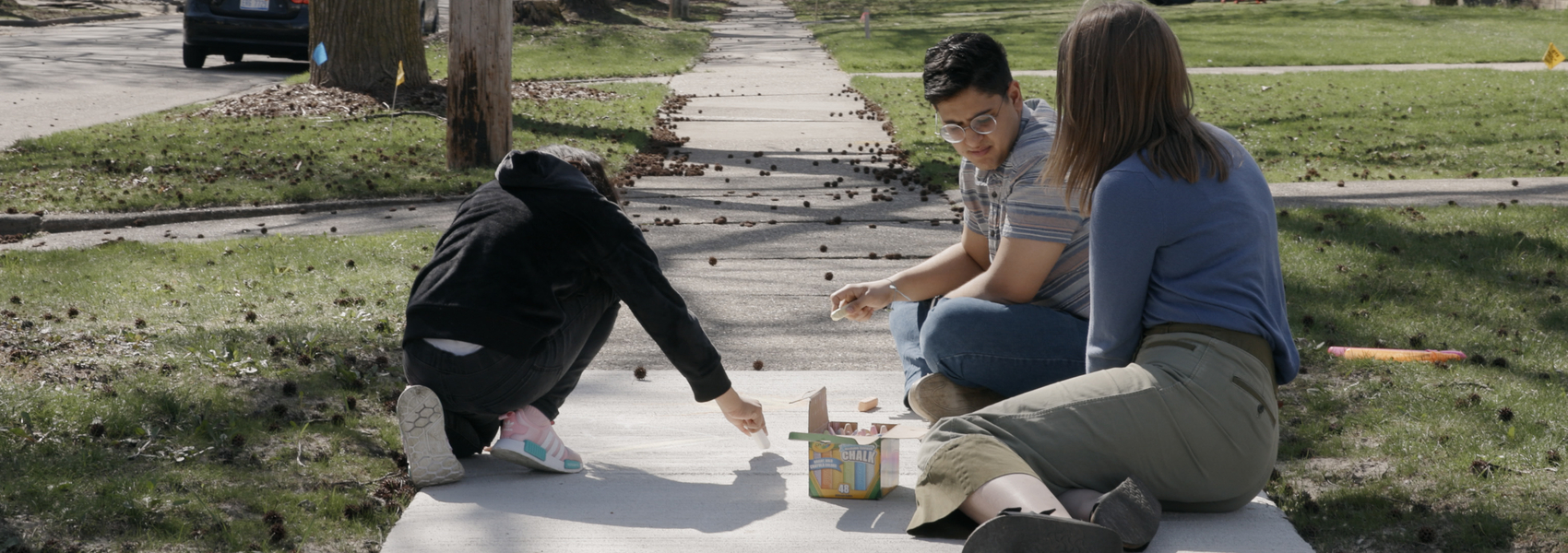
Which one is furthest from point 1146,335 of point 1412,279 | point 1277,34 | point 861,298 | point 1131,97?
point 1277,34

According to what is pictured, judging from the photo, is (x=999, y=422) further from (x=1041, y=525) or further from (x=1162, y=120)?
(x=1162, y=120)

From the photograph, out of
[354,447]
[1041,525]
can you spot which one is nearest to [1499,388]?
[1041,525]

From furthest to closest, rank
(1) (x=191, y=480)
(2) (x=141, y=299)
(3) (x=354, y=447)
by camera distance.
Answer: (2) (x=141, y=299) < (3) (x=354, y=447) < (1) (x=191, y=480)

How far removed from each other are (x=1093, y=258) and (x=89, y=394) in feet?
10.6

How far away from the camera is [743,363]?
16.5 ft

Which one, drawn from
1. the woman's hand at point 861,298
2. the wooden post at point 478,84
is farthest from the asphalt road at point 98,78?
the woman's hand at point 861,298

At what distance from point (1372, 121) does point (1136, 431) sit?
11134 mm

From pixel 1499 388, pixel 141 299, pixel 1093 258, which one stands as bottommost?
pixel 141 299

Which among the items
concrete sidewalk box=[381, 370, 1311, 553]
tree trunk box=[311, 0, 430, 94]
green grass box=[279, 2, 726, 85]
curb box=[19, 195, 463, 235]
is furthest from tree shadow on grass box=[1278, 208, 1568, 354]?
green grass box=[279, 2, 726, 85]

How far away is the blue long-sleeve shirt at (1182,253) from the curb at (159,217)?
22.0ft

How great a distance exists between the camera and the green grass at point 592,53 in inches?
698

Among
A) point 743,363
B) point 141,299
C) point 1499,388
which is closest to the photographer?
point 1499,388

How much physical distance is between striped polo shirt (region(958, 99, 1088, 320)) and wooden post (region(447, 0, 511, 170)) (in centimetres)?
625

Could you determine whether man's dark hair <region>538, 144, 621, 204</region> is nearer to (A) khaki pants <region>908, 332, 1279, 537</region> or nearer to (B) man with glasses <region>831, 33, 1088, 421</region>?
(B) man with glasses <region>831, 33, 1088, 421</region>
